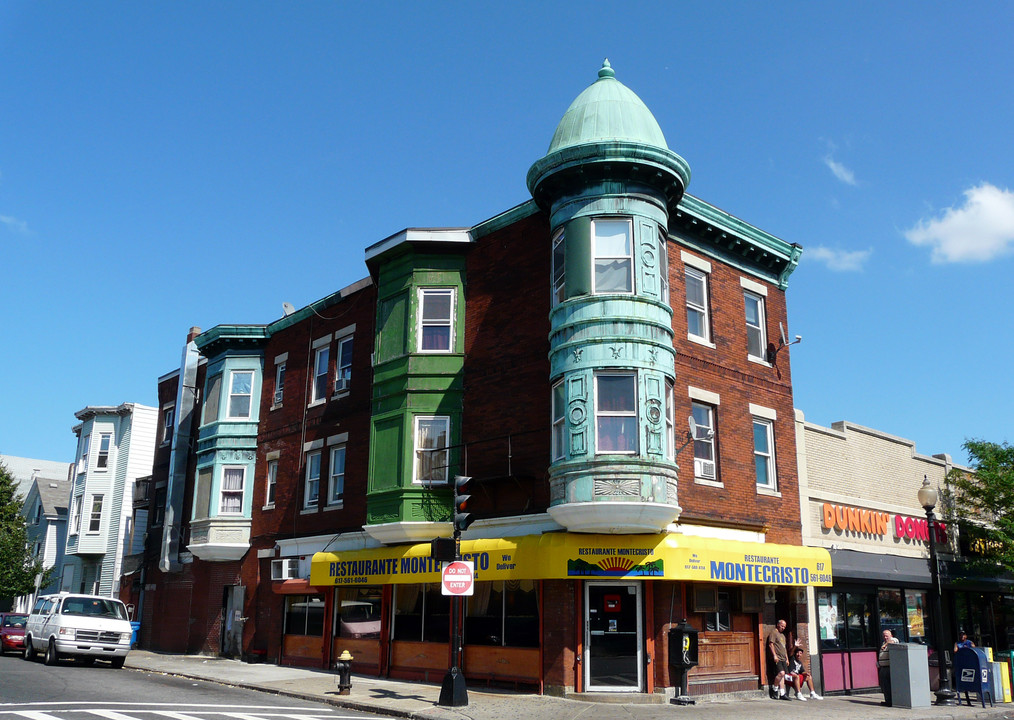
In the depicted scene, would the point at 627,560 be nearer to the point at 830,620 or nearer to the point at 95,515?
the point at 830,620

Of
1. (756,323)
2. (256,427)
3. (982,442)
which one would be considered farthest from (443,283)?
(982,442)

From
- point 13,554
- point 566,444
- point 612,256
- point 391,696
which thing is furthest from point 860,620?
point 13,554

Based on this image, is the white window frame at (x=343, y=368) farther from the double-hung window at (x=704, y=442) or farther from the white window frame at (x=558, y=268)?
the double-hung window at (x=704, y=442)

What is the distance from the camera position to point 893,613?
2238cm

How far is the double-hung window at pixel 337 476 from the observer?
2453 cm

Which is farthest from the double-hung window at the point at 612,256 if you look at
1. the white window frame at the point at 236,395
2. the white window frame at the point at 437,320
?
the white window frame at the point at 236,395

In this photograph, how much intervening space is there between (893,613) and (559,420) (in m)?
11.0

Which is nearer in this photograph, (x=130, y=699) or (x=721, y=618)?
(x=130, y=699)

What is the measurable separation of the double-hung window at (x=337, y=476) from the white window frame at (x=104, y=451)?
2234 centimetres

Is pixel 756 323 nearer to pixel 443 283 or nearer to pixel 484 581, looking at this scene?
pixel 443 283

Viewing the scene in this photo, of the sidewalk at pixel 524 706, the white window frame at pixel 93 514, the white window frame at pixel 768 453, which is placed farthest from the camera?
the white window frame at pixel 93 514

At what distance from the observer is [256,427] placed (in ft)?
93.2

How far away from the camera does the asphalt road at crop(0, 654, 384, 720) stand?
43.7 ft

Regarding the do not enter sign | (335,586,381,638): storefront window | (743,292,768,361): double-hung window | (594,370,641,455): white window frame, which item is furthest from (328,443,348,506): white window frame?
(743,292,768,361): double-hung window
